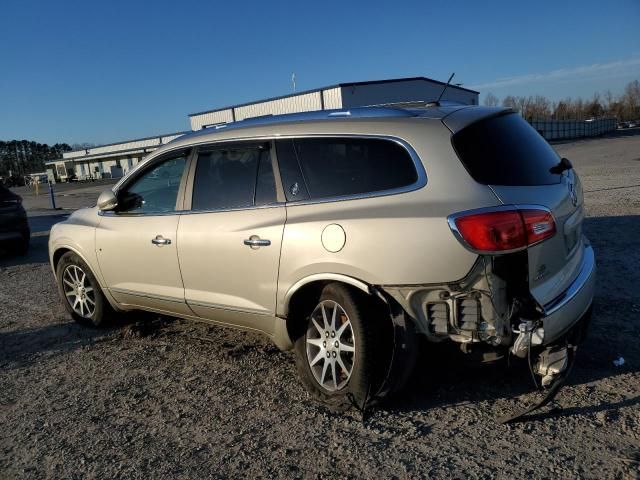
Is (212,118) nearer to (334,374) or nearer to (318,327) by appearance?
(318,327)

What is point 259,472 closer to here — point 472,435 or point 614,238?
point 472,435

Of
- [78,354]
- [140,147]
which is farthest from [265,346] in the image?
[140,147]

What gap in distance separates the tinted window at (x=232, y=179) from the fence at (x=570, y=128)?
199ft

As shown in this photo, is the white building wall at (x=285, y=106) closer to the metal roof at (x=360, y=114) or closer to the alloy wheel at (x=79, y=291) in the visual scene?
the alloy wheel at (x=79, y=291)

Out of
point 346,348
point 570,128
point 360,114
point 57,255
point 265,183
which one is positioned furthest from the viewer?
Result: point 570,128

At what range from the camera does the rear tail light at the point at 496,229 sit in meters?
2.78

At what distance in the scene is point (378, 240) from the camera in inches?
120

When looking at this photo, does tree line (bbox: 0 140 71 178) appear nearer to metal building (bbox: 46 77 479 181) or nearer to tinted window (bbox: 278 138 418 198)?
metal building (bbox: 46 77 479 181)

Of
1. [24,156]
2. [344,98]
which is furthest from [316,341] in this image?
[24,156]

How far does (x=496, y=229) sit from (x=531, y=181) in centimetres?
53

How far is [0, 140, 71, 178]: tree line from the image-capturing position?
103812mm

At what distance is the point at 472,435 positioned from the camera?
2.98 meters

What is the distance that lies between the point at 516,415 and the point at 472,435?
31 centimetres

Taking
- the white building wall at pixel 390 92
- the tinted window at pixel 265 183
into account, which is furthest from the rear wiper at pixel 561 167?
the white building wall at pixel 390 92
